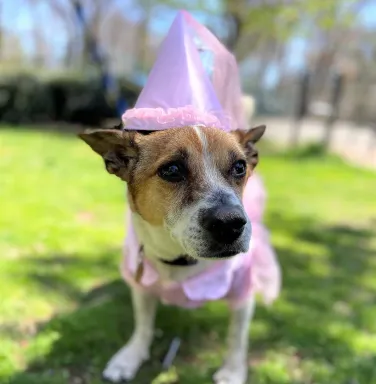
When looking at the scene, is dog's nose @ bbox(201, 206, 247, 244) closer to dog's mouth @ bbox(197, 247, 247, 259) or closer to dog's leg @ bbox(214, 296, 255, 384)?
dog's mouth @ bbox(197, 247, 247, 259)

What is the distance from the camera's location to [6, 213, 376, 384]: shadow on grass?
320 centimetres

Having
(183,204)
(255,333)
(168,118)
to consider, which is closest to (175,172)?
(183,204)

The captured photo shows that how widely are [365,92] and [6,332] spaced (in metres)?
16.6

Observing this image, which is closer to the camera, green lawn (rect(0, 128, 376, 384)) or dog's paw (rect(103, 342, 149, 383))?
dog's paw (rect(103, 342, 149, 383))

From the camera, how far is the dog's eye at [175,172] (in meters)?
2.59

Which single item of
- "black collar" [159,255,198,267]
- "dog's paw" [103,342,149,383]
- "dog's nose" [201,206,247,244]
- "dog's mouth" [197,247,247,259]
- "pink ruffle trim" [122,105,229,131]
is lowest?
"dog's paw" [103,342,149,383]

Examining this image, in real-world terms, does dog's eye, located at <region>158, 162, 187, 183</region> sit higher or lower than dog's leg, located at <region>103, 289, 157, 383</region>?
higher

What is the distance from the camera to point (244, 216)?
2.36 meters

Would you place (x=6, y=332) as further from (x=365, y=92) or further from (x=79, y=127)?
(x=365, y=92)

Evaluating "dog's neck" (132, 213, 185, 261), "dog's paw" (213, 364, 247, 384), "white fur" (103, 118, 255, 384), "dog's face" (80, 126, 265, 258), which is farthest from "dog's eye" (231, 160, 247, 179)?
"dog's paw" (213, 364, 247, 384)

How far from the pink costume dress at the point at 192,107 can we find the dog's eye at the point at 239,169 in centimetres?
27

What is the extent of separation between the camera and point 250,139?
305 cm

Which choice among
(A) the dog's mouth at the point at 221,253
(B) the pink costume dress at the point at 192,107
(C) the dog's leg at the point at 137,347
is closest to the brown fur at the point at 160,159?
(B) the pink costume dress at the point at 192,107

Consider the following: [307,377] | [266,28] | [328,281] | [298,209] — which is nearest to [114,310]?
[307,377]
